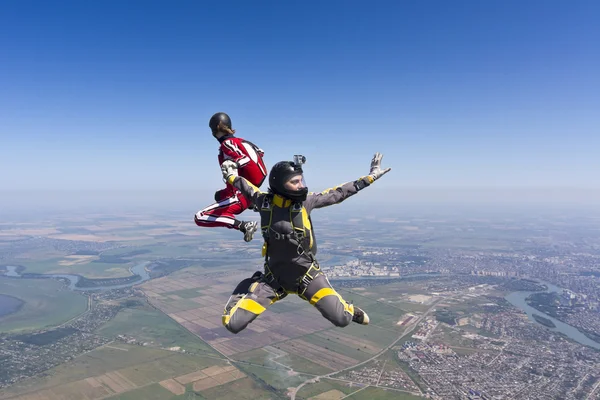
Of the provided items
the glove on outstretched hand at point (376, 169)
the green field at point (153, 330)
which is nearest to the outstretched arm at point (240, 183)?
the glove on outstretched hand at point (376, 169)

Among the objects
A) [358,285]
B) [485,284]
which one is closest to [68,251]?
[358,285]

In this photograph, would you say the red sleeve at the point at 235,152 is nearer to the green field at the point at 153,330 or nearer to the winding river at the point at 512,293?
the green field at the point at 153,330

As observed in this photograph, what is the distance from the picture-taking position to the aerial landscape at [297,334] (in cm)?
4991

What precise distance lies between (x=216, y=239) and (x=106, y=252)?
51.9 m

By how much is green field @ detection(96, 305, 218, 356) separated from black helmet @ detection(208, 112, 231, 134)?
2254 inches

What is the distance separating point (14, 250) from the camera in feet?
506

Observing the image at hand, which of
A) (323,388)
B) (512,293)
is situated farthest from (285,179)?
(512,293)

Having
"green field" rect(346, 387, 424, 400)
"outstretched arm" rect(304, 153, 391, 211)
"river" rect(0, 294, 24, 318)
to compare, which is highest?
"outstretched arm" rect(304, 153, 391, 211)

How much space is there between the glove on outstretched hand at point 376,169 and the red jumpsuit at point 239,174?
7.64 ft

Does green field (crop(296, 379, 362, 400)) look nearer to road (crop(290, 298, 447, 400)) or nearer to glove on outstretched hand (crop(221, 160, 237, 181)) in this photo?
road (crop(290, 298, 447, 400))

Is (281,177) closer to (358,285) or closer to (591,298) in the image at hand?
(358,285)

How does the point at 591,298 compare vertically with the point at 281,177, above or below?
below

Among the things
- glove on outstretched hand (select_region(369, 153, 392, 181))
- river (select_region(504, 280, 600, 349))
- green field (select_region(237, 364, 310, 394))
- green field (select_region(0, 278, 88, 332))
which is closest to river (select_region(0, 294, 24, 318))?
green field (select_region(0, 278, 88, 332))

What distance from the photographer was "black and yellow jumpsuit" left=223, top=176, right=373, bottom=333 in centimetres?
708
